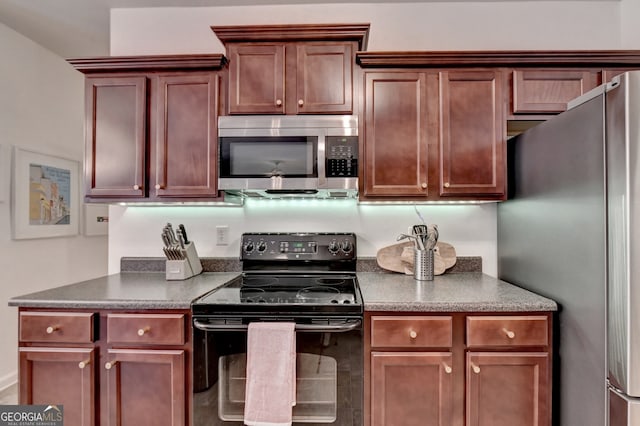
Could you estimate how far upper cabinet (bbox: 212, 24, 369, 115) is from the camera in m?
1.86

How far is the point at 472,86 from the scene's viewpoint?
1.85 metres

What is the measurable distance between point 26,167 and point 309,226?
2.49m

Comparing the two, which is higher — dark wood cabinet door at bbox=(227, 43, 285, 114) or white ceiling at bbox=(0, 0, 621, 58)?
white ceiling at bbox=(0, 0, 621, 58)

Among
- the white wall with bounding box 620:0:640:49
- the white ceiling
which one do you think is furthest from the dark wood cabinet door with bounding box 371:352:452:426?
the white wall with bounding box 620:0:640:49

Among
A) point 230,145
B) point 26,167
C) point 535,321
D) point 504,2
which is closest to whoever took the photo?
point 535,321

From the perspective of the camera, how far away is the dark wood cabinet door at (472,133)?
1844 mm

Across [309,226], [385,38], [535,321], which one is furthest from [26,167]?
[535,321]

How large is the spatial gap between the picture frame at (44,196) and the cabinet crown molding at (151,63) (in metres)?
1.41

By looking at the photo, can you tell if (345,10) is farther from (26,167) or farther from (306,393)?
(26,167)

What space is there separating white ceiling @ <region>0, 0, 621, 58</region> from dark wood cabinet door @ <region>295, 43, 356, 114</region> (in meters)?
0.63

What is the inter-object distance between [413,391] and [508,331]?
19.5 inches

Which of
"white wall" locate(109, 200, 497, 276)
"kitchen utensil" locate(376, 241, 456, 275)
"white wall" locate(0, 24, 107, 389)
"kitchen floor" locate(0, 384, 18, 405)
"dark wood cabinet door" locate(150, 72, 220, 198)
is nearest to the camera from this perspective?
"dark wood cabinet door" locate(150, 72, 220, 198)

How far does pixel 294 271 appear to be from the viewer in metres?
2.11

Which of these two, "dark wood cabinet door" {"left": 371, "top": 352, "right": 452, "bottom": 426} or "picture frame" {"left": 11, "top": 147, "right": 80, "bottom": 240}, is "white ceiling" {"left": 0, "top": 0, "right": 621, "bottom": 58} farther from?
"dark wood cabinet door" {"left": 371, "top": 352, "right": 452, "bottom": 426}
